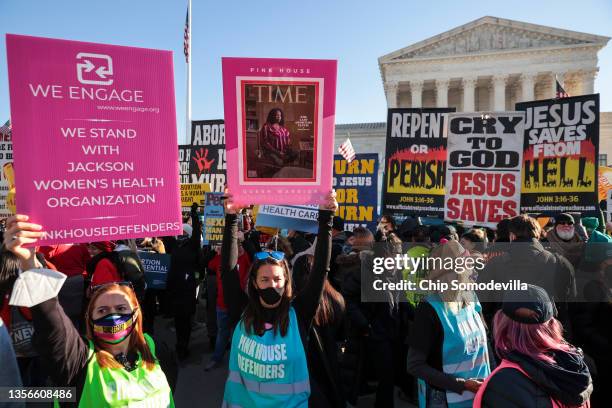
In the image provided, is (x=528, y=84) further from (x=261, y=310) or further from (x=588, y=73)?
(x=261, y=310)

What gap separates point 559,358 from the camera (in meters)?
1.52

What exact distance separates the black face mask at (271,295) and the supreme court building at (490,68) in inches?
1449

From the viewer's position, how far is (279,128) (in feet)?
6.95

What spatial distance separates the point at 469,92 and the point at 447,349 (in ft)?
148

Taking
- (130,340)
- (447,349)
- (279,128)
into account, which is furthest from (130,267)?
(447,349)

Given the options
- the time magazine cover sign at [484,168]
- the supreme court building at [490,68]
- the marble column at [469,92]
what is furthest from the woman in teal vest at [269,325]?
the marble column at [469,92]

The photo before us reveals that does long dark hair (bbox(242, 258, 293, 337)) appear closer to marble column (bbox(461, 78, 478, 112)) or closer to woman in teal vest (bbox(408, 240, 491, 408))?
woman in teal vest (bbox(408, 240, 491, 408))

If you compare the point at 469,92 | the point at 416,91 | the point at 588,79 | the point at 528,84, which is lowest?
the point at 469,92

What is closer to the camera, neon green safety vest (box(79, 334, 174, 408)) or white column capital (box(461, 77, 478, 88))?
neon green safety vest (box(79, 334, 174, 408))

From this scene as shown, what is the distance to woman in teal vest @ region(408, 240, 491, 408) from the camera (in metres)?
2.08

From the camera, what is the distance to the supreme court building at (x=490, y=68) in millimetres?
38875

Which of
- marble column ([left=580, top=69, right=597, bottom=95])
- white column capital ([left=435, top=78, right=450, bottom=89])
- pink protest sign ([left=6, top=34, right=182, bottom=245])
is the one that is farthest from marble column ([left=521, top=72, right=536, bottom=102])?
pink protest sign ([left=6, top=34, right=182, bottom=245])

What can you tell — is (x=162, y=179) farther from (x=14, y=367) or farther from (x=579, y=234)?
(x=579, y=234)

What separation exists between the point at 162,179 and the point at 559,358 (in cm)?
194
